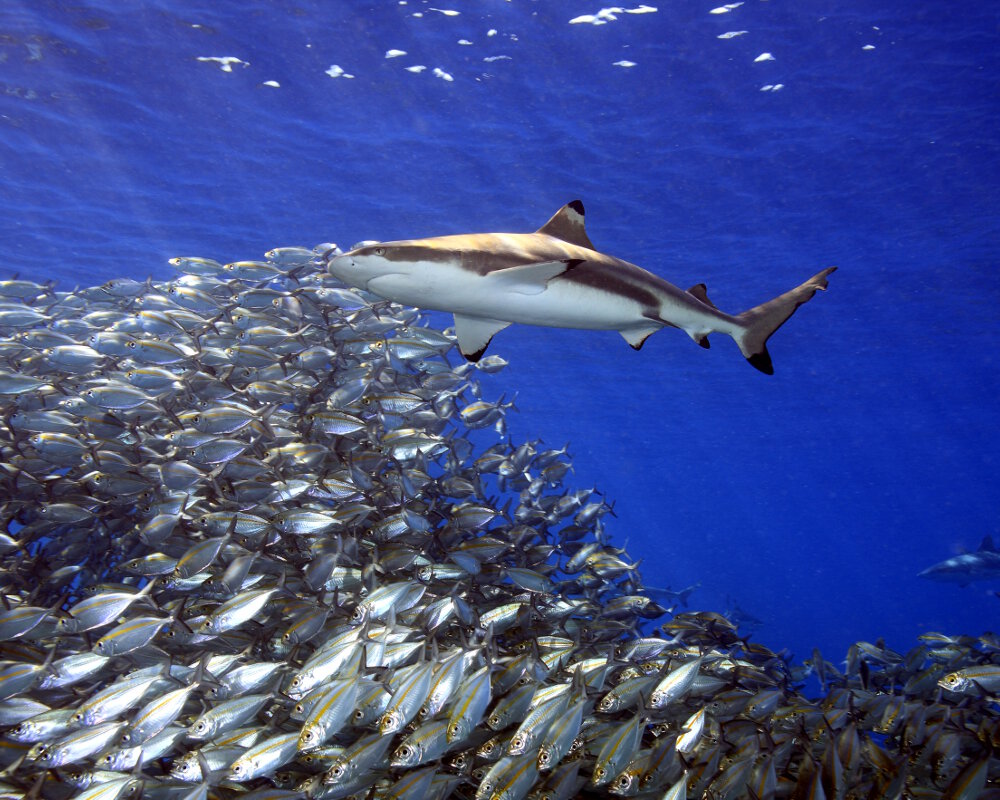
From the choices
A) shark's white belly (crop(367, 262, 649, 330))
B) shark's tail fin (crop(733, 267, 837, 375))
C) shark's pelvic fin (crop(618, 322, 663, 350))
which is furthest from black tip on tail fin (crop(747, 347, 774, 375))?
shark's white belly (crop(367, 262, 649, 330))

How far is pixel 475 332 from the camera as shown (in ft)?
17.9

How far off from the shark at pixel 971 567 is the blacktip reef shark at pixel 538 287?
2023 centimetres

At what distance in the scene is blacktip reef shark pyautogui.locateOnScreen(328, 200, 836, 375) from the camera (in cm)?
417

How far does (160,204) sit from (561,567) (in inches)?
879

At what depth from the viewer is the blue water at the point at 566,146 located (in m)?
13.1

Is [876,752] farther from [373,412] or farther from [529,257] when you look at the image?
[373,412]

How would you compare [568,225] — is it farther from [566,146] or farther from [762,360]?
[566,146]

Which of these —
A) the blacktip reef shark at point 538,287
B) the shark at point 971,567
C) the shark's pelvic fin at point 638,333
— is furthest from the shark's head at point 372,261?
the shark at point 971,567

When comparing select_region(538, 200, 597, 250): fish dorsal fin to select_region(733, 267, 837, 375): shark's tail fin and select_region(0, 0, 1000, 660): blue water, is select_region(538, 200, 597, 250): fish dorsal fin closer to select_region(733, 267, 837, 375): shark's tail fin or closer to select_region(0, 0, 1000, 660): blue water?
select_region(733, 267, 837, 375): shark's tail fin

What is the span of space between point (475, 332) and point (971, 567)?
24167 millimetres

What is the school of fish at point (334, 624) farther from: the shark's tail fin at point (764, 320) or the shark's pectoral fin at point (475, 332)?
the shark's tail fin at point (764, 320)

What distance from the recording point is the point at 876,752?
4.16 meters

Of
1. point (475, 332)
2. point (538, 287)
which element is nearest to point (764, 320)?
point (538, 287)

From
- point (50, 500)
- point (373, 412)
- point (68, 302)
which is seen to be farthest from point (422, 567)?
point (68, 302)
